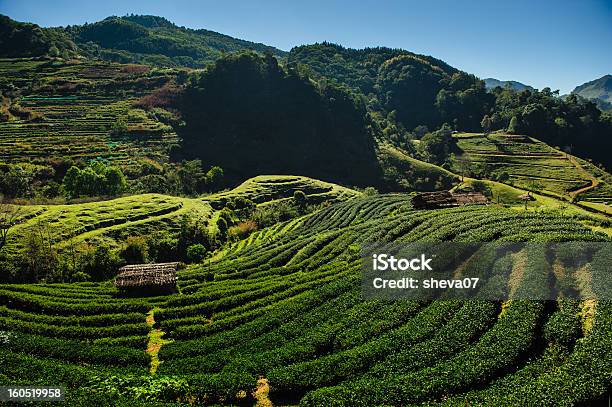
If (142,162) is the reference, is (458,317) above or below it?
Answer: below

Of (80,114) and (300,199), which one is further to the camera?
(80,114)

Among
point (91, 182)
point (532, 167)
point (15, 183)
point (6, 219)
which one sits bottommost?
point (6, 219)

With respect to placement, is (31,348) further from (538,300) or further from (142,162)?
(142,162)

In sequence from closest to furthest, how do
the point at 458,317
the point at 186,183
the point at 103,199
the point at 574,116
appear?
the point at 458,317 < the point at 103,199 < the point at 186,183 < the point at 574,116

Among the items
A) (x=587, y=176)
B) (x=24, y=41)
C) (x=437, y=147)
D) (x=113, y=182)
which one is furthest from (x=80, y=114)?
(x=587, y=176)

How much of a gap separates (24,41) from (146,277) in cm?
17385

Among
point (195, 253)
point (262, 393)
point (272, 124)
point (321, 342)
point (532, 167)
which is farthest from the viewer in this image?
point (272, 124)

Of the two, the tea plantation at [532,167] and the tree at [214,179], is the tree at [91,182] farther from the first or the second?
the tea plantation at [532,167]

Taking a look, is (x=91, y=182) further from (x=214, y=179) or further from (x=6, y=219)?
(x=214, y=179)

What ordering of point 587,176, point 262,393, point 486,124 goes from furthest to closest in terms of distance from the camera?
1. point 486,124
2. point 587,176
3. point 262,393

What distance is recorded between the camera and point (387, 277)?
3538cm

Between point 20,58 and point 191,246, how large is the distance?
5872 inches

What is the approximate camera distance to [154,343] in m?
30.6

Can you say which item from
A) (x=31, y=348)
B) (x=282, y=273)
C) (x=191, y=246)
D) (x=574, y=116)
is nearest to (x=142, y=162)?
(x=191, y=246)
